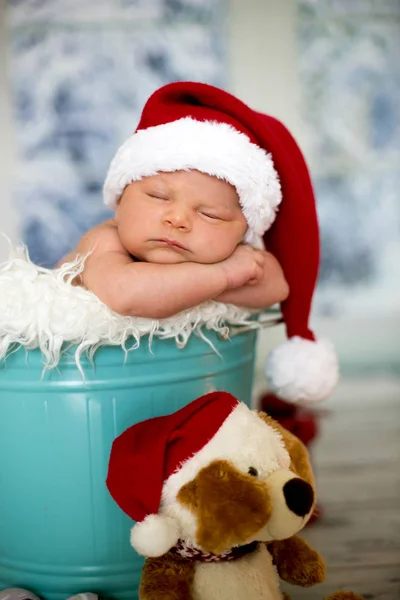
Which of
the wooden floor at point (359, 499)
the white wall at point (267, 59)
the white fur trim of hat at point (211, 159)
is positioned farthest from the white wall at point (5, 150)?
the white fur trim of hat at point (211, 159)

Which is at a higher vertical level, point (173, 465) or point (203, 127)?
point (203, 127)

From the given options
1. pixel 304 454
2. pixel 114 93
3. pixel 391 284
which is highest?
pixel 114 93

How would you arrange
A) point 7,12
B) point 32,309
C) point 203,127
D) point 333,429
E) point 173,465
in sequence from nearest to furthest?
point 173,465 → point 32,309 → point 203,127 → point 333,429 → point 7,12

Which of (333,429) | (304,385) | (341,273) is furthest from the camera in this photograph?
(341,273)

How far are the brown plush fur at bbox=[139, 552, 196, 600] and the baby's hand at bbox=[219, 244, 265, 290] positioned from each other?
0.38 m

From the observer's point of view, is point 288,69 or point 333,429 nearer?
point 333,429

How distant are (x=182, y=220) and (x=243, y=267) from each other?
12 cm

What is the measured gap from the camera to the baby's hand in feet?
3.20

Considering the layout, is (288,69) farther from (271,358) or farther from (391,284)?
(271,358)

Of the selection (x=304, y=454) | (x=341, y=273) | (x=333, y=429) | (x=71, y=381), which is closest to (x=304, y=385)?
(x=304, y=454)

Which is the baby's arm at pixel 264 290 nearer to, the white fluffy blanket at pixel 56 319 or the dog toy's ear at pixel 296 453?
the white fluffy blanket at pixel 56 319

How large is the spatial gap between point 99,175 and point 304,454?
1739 mm

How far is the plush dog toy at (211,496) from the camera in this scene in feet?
2.32

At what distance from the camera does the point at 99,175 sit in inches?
94.5
